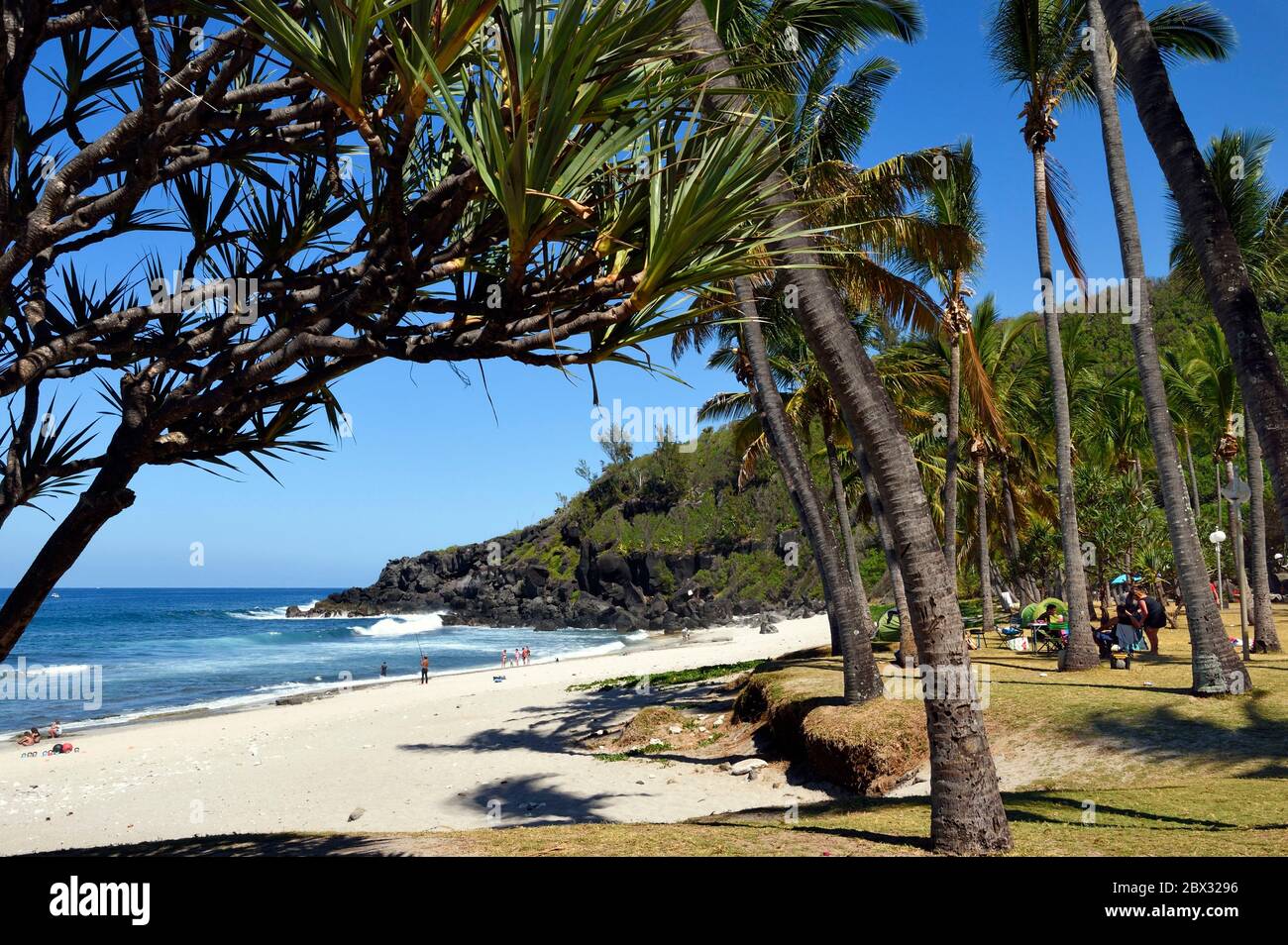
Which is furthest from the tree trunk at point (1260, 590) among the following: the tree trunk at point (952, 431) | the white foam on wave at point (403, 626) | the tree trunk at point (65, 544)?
the white foam on wave at point (403, 626)

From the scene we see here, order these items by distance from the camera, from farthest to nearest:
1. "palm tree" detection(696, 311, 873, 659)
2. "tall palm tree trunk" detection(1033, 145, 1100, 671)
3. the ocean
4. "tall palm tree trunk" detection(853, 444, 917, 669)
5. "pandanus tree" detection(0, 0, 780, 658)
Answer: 1. the ocean
2. "palm tree" detection(696, 311, 873, 659)
3. "tall palm tree trunk" detection(853, 444, 917, 669)
4. "tall palm tree trunk" detection(1033, 145, 1100, 671)
5. "pandanus tree" detection(0, 0, 780, 658)

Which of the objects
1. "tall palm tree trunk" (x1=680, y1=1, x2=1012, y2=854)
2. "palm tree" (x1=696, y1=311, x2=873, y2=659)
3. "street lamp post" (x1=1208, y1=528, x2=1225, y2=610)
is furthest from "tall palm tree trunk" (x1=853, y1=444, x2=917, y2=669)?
"tall palm tree trunk" (x1=680, y1=1, x2=1012, y2=854)

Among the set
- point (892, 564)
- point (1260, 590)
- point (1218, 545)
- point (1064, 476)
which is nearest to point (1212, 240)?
point (1064, 476)

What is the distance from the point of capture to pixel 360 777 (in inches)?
629

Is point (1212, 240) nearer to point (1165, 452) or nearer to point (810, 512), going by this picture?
point (1165, 452)

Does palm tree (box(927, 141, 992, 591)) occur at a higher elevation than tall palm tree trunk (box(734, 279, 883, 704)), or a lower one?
higher

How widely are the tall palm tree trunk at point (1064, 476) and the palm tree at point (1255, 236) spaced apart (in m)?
2.49

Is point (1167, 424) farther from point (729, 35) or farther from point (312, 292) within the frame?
point (312, 292)

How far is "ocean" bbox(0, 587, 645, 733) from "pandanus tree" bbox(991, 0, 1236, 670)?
31.1 meters

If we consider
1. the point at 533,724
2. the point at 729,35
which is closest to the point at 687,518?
the point at 533,724

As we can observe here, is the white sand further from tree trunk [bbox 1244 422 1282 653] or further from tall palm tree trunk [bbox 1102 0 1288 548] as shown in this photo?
tree trunk [bbox 1244 422 1282 653]

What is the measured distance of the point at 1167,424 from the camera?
11742 millimetres

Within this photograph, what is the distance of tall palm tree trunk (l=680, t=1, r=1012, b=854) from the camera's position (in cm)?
603
